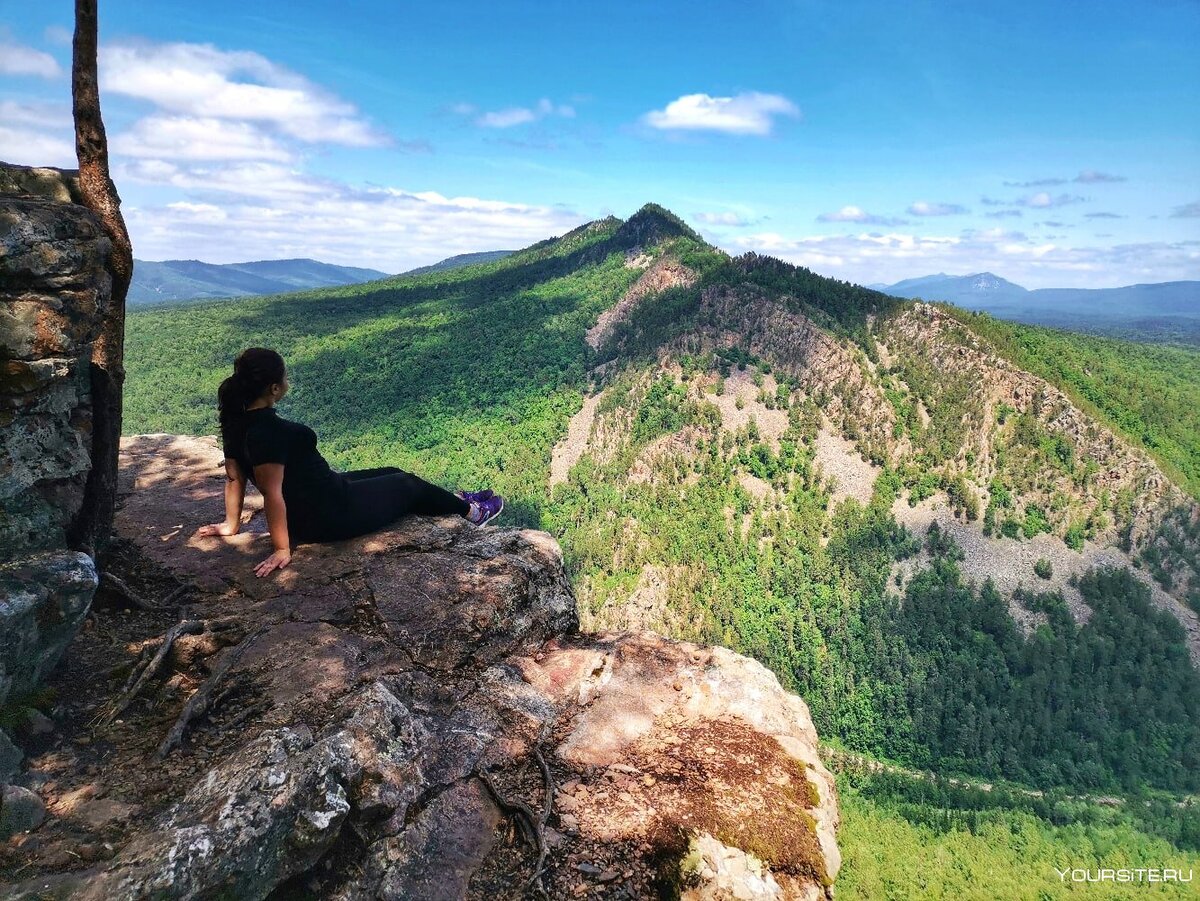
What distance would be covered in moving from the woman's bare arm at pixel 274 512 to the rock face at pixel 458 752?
0.64ft

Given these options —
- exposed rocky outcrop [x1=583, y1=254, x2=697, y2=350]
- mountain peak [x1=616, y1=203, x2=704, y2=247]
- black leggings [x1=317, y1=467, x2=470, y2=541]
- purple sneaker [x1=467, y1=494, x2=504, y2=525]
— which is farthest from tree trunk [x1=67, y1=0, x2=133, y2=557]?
mountain peak [x1=616, y1=203, x2=704, y2=247]

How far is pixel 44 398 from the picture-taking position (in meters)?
5.89

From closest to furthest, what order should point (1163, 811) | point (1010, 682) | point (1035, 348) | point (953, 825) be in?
point (953, 825)
point (1163, 811)
point (1010, 682)
point (1035, 348)

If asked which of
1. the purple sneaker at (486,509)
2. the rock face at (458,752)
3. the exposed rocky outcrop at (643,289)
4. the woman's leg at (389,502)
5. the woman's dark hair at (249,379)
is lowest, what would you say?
the rock face at (458,752)

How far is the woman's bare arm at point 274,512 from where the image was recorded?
21.9 feet

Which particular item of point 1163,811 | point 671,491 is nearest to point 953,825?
point 1163,811

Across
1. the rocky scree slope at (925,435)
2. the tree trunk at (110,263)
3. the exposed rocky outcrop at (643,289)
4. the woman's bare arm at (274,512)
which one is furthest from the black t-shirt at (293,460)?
the exposed rocky outcrop at (643,289)

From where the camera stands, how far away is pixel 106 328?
659cm

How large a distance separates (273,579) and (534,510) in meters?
92.9

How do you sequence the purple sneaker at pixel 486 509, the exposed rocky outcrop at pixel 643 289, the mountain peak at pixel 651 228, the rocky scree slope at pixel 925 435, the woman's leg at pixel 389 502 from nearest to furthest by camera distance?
1. the woman's leg at pixel 389 502
2. the purple sneaker at pixel 486 509
3. the rocky scree slope at pixel 925 435
4. the exposed rocky outcrop at pixel 643 289
5. the mountain peak at pixel 651 228

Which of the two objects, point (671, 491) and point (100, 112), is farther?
point (671, 491)

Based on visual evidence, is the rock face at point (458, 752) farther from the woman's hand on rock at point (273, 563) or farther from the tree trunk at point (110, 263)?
the tree trunk at point (110, 263)

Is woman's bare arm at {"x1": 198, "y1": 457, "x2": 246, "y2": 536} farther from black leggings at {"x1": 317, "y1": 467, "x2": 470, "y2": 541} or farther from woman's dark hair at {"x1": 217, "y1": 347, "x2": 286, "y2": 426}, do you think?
black leggings at {"x1": 317, "y1": 467, "x2": 470, "y2": 541}

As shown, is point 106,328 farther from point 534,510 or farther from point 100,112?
point 534,510
